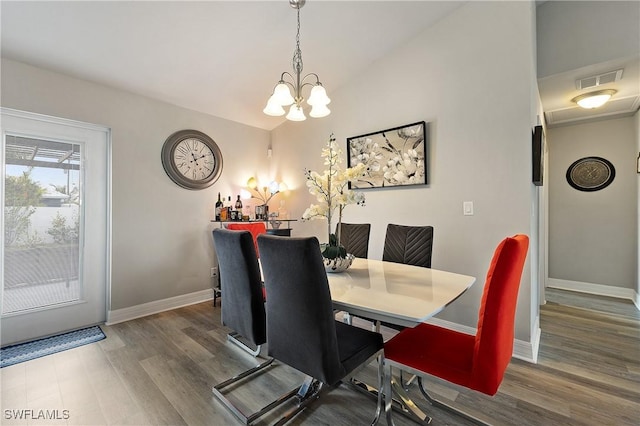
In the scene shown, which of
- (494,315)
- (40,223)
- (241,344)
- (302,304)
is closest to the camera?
(494,315)

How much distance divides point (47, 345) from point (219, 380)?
1747mm

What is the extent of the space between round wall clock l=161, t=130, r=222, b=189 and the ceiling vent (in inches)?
163

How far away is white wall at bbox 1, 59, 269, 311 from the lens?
260 centimetres

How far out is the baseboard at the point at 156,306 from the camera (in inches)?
117

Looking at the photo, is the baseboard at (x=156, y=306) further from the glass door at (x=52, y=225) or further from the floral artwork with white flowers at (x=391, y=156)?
the floral artwork with white flowers at (x=391, y=156)

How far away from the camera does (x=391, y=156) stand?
3.10 meters

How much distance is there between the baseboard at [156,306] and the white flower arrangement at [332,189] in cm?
247

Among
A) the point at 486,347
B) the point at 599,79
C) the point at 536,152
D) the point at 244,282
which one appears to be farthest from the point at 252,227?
the point at 599,79

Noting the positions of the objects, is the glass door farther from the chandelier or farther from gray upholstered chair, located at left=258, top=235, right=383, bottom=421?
gray upholstered chair, located at left=258, top=235, right=383, bottom=421

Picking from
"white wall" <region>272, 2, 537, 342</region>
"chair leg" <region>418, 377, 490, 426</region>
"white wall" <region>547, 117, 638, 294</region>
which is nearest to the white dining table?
"chair leg" <region>418, 377, 490, 426</region>

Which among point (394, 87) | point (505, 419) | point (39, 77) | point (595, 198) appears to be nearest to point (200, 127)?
point (39, 77)

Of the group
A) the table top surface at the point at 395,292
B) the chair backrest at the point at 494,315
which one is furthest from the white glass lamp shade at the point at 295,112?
the chair backrest at the point at 494,315

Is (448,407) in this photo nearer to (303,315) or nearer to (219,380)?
(303,315)

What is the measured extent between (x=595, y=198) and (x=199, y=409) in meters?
5.39
